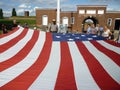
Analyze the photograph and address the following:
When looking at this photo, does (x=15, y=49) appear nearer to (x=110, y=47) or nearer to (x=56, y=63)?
(x=56, y=63)

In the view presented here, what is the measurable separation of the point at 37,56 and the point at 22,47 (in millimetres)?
782

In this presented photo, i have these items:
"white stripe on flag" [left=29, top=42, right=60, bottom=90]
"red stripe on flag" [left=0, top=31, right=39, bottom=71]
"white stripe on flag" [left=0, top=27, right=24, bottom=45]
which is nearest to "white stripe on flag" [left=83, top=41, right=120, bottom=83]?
"white stripe on flag" [left=29, top=42, right=60, bottom=90]

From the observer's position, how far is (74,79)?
12.4ft

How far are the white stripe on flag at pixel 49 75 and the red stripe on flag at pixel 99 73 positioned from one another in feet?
2.28

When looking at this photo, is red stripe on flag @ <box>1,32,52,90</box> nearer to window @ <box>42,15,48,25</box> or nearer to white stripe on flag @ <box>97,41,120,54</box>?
white stripe on flag @ <box>97,41,120,54</box>

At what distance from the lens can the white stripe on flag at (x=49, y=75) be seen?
343cm

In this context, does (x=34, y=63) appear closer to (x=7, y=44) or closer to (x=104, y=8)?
(x=7, y=44)

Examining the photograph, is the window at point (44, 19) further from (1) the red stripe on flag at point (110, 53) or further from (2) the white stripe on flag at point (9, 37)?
(1) the red stripe on flag at point (110, 53)

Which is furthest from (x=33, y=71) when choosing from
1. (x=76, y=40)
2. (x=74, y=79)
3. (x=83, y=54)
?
(x=76, y=40)

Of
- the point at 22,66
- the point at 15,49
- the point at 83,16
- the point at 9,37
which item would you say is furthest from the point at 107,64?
the point at 83,16

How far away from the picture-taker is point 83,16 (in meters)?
38.7

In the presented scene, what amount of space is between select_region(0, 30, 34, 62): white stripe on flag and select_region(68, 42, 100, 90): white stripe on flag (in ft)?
4.65

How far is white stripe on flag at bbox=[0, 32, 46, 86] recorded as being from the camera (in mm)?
3738

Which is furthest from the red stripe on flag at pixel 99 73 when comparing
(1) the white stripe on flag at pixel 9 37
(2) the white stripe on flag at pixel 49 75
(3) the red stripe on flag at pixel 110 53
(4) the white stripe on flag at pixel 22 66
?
(1) the white stripe on flag at pixel 9 37
